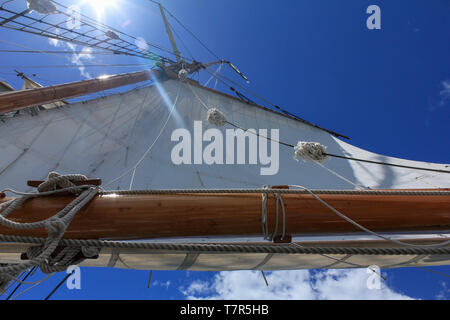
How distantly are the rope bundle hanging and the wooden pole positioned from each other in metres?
2.84

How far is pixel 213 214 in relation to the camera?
124cm

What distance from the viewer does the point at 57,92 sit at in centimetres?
396

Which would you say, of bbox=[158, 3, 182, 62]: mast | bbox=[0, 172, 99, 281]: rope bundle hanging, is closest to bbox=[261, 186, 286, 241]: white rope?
bbox=[0, 172, 99, 281]: rope bundle hanging

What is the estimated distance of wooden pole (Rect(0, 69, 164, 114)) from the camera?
10.3ft

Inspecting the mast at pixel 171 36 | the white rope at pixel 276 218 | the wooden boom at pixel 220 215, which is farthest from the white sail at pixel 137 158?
the mast at pixel 171 36

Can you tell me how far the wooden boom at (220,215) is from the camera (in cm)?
121

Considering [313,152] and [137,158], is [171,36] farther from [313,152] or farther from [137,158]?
[313,152]

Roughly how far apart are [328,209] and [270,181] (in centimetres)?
354

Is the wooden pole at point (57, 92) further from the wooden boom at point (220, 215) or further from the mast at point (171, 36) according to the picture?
the mast at point (171, 36)

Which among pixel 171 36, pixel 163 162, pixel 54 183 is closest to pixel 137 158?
pixel 163 162

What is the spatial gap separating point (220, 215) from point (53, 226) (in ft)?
2.67

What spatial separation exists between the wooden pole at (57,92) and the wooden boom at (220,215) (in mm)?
2916

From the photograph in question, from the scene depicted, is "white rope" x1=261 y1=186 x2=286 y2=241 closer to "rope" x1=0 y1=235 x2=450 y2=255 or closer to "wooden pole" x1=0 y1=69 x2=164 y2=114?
"rope" x1=0 y1=235 x2=450 y2=255

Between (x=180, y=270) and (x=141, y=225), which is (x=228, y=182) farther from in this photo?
(x=141, y=225)
